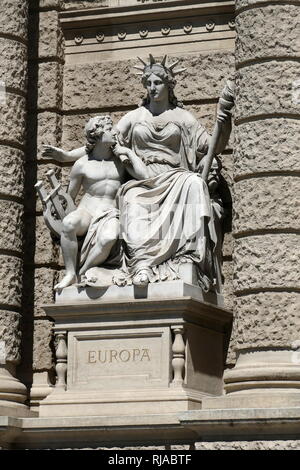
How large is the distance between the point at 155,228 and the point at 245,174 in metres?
1.14

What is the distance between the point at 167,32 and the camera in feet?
57.9

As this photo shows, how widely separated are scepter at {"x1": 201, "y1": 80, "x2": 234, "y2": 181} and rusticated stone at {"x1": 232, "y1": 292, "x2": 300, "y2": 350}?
1.66 meters

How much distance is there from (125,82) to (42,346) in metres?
3.12

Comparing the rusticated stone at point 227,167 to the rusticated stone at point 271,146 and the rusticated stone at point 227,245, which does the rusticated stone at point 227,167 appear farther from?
the rusticated stone at point 271,146

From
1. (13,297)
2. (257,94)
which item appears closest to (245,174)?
(257,94)

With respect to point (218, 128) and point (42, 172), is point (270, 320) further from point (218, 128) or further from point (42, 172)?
point (42, 172)

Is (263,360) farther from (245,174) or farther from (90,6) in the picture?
(90,6)

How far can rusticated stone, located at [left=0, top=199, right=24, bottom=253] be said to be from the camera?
1705cm

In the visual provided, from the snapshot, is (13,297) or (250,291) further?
(13,297)

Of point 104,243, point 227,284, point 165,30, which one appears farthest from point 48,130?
point 227,284

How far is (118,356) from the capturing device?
16188 mm

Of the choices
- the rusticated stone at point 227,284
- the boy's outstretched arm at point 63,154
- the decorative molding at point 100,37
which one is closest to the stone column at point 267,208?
the rusticated stone at point 227,284

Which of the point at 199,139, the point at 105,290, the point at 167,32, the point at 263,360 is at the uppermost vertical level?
the point at 167,32

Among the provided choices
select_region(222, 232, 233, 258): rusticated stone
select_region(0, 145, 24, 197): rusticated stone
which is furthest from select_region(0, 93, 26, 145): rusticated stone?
select_region(222, 232, 233, 258): rusticated stone
